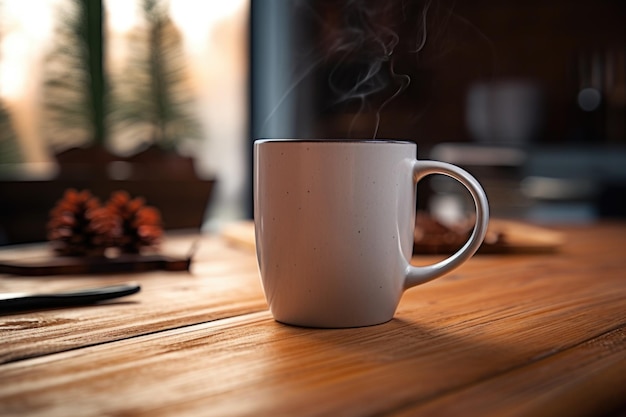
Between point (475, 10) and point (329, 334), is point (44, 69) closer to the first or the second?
point (475, 10)

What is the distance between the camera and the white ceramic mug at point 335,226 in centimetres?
58

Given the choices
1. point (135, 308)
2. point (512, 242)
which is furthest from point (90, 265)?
point (512, 242)

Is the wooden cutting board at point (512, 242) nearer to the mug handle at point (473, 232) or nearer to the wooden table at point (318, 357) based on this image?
the wooden table at point (318, 357)

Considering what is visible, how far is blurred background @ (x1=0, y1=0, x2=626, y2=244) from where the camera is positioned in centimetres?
346

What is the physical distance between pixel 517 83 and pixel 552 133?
0.37 m

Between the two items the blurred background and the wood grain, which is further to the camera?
the blurred background

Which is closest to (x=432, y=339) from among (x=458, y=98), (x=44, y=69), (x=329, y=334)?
(x=329, y=334)

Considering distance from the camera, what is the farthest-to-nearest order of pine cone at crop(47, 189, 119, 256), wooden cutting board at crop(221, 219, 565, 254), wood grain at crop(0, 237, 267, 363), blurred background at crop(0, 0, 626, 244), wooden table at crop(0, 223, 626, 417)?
blurred background at crop(0, 0, 626, 244)
wooden cutting board at crop(221, 219, 565, 254)
pine cone at crop(47, 189, 119, 256)
wood grain at crop(0, 237, 267, 363)
wooden table at crop(0, 223, 626, 417)

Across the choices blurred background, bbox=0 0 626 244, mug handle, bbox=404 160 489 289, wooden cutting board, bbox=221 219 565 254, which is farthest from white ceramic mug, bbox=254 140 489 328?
blurred background, bbox=0 0 626 244

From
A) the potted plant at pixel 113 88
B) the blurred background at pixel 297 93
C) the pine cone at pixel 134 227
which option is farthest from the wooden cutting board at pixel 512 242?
the potted plant at pixel 113 88

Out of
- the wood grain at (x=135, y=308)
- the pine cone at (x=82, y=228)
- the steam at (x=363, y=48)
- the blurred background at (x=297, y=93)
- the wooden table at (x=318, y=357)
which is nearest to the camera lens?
the wooden table at (x=318, y=357)

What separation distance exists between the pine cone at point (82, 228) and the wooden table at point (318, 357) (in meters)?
0.18

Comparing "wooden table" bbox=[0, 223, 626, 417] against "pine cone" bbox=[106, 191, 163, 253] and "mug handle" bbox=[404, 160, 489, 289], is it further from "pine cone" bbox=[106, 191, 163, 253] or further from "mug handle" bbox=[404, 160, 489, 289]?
"pine cone" bbox=[106, 191, 163, 253]

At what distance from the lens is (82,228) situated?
0.99 metres
